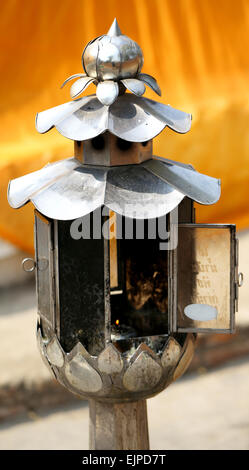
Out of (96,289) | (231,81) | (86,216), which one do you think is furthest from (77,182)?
(231,81)

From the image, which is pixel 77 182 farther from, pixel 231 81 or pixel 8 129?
pixel 231 81

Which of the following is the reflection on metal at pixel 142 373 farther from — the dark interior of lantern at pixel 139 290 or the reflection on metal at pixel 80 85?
the reflection on metal at pixel 80 85

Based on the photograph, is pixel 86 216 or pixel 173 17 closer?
pixel 86 216

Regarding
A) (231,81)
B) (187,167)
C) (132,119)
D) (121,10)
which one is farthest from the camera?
(231,81)

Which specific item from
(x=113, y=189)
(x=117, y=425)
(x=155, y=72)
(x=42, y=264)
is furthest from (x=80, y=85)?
(x=155, y=72)

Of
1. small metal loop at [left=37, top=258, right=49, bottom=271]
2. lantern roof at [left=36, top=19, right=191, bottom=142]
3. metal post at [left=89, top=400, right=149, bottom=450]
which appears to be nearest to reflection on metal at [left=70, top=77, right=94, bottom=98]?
lantern roof at [left=36, top=19, right=191, bottom=142]

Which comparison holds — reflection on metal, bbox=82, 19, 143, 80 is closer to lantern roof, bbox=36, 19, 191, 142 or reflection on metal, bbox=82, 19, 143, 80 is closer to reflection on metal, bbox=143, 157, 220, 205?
lantern roof, bbox=36, 19, 191, 142

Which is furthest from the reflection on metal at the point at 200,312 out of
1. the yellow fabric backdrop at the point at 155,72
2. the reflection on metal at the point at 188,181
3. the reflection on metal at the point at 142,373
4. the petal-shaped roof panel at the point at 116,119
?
the yellow fabric backdrop at the point at 155,72
